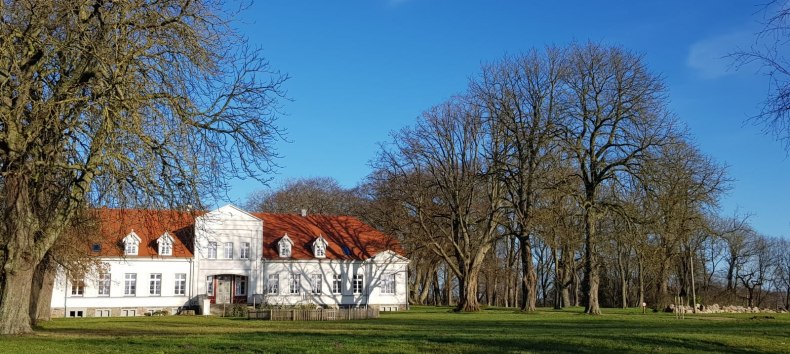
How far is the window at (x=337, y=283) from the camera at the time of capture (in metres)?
55.6

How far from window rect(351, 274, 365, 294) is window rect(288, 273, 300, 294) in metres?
4.49

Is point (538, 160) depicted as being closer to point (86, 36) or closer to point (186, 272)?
point (186, 272)

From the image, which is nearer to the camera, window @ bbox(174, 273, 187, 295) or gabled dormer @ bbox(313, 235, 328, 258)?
window @ bbox(174, 273, 187, 295)

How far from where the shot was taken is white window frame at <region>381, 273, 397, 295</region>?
188 ft

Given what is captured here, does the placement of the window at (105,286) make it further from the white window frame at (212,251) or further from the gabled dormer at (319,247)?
the gabled dormer at (319,247)

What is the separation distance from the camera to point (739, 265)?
75.4 m

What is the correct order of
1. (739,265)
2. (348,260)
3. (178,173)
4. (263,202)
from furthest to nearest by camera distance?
(263,202), (739,265), (348,260), (178,173)

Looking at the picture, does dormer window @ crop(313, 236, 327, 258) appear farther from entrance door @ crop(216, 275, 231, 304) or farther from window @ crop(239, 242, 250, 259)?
entrance door @ crop(216, 275, 231, 304)

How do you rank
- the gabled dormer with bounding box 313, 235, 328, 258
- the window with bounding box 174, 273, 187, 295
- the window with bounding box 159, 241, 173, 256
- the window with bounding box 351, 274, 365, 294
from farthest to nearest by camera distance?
the window with bounding box 351, 274, 365, 294 < the gabled dormer with bounding box 313, 235, 328, 258 < the window with bounding box 174, 273, 187, 295 < the window with bounding box 159, 241, 173, 256

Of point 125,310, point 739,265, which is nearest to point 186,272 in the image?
point 125,310

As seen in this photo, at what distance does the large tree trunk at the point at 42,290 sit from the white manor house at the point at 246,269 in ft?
40.4

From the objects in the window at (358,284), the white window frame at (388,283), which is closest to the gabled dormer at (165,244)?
the window at (358,284)

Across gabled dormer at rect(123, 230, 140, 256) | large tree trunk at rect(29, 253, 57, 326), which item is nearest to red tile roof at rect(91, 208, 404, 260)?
gabled dormer at rect(123, 230, 140, 256)

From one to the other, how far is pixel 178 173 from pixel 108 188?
1741 mm
